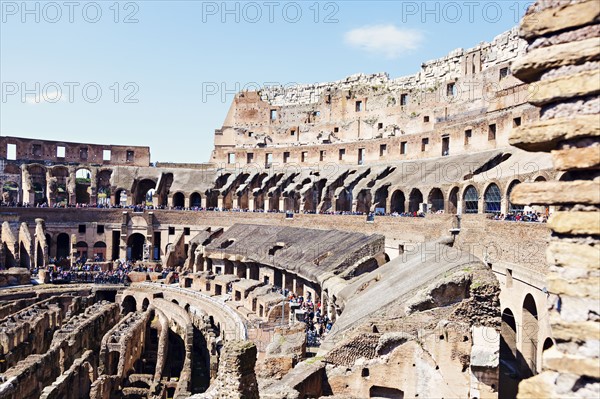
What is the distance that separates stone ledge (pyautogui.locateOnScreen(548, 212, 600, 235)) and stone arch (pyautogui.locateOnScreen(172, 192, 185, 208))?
4801 cm

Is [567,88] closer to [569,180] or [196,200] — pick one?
[569,180]

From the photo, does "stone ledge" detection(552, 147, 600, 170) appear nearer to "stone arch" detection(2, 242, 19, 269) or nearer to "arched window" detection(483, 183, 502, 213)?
"arched window" detection(483, 183, 502, 213)

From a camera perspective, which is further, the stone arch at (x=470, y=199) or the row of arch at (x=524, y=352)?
the stone arch at (x=470, y=199)

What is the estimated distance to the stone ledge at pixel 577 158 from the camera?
4.74 m

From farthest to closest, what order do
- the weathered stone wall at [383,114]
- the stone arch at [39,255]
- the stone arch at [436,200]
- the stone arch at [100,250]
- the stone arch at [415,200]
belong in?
the stone arch at [100,250], the stone arch at [39,255], the weathered stone wall at [383,114], the stone arch at [415,200], the stone arch at [436,200]

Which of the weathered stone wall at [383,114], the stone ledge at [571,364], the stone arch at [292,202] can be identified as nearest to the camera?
the stone ledge at [571,364]

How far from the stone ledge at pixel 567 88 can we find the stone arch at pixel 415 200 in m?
28.3

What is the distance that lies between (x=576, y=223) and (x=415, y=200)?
29.6 meters

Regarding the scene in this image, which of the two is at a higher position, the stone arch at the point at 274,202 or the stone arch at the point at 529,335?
the stone arch at the point at 274,202

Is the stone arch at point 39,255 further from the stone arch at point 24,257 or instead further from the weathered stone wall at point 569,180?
the weathered stone wall at point 569,180

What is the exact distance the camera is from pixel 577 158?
4859 millimetres

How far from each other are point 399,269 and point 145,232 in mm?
31282

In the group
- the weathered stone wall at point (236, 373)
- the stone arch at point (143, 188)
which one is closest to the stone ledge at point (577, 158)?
the weathered stone wall at point (236, 373)

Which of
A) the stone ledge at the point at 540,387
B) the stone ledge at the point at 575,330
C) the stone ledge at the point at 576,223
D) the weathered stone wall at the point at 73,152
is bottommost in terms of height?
the stone ledge at the point at 540,387
